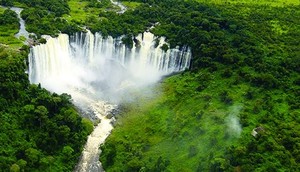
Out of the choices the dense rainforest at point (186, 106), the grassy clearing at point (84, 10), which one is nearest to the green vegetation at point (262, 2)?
the dense rainforest at point (186, 106)

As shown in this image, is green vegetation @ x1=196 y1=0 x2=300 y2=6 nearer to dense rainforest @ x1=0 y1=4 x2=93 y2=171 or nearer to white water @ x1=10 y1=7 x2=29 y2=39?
white water @ x1=10 y1=7 x2=29 y2=39

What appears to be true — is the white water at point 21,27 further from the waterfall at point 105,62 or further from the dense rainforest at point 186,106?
the waterfall at point 105,62

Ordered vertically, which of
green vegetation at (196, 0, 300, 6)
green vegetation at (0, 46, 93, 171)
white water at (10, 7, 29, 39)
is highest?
green vegetation at (196, 0, 300, 6)

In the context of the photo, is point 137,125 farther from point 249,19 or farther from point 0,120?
point 249,19

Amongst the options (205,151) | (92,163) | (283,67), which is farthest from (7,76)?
(283,67)

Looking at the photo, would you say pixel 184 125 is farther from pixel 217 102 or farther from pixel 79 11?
pixel 79 11

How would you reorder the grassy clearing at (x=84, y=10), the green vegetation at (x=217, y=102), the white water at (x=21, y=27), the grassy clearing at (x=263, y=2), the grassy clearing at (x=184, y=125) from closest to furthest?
the green vegetation at (x=217, y=102), the grassy clearing at (x=184, y=125), the white water at (x=21, y=27), the grassy clearing at (x=84, y=10), the grassy clearing at (x=263, y=2)

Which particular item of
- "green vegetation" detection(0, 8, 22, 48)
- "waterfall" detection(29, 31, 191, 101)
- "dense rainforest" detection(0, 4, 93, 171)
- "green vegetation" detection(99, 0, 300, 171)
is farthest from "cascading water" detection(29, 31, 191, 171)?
"dense rainforest" detection(0, 4, 93, 171)
